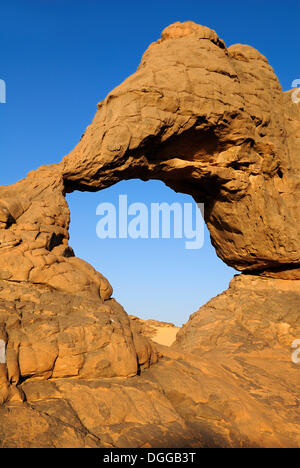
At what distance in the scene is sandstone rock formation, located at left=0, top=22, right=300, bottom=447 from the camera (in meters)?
4.60

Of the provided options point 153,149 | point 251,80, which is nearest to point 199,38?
point 251,80

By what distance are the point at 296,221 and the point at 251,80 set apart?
11.3 ft

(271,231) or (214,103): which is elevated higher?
(214,103)

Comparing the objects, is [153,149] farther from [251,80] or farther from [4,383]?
[4,383]

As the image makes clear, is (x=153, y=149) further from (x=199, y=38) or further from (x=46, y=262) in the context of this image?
(x=46, y=262)

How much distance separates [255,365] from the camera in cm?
776

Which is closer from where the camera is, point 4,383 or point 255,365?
point 4,383

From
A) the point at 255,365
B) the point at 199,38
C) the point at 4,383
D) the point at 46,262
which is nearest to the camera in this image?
the point at 4,383

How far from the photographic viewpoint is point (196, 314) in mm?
10719

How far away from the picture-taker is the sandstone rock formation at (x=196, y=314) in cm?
460

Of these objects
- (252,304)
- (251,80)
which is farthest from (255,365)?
(251,80)

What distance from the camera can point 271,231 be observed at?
984cm
